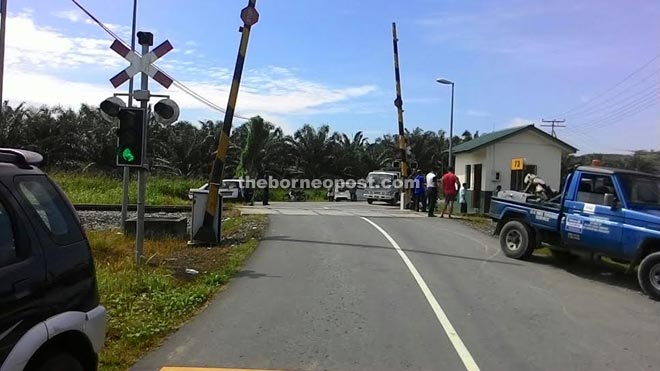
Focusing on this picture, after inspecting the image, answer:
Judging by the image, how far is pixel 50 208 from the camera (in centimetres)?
404

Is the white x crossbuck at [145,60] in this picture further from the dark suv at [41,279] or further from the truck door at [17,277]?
the truck door at [17,277]

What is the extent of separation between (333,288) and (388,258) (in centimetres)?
328

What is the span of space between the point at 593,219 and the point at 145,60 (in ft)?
28.2

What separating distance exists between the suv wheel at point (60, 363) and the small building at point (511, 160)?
25.6m

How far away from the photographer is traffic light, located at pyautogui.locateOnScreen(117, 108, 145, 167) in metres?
10.5

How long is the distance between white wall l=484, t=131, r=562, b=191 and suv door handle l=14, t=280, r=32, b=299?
26373mm

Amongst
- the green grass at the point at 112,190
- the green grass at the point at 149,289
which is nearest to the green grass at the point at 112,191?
the green grass at the point at 112,190

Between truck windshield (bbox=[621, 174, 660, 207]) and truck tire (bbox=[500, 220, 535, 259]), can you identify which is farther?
truck tire (bbox=[500, 220, 535, 259])

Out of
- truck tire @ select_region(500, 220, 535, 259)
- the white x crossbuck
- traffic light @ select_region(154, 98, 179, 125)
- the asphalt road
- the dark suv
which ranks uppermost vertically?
the white x crossbuck

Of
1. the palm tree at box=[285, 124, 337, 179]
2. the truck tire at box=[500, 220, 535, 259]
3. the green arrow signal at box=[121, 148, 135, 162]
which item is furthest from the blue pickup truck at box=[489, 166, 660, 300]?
the palm tree at box=[285, 124, 337, 179]

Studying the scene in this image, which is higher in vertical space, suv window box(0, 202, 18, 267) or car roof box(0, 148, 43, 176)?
car roof box(0, 148, 43, 176)

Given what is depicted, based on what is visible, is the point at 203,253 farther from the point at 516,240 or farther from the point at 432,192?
the point at 432,192

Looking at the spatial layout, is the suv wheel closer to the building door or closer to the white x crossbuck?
the white x crossbuck

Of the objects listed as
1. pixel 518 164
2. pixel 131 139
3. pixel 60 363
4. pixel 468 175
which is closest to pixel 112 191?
pixel 468 175
